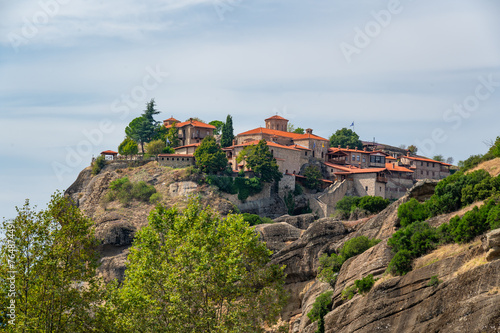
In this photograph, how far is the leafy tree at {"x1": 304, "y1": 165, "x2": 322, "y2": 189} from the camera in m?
117

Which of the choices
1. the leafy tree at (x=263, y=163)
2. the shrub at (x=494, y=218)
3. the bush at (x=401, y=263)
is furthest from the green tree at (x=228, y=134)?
the shrub at (x=494, y=218)

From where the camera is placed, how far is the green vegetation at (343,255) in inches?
2271

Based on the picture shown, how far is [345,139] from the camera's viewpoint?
140 meters

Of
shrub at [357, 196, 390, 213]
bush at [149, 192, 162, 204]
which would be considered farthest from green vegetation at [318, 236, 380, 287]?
bush at [149, 192, 162, 204]

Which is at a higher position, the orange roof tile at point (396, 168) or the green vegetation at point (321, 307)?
the orange roof tile at point (396, 168)

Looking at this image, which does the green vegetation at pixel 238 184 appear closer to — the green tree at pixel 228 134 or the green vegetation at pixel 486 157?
the green tree at pixel 228 134

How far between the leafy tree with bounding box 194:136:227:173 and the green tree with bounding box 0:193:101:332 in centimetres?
6817

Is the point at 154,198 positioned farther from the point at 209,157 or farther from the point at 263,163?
the point at 263,163

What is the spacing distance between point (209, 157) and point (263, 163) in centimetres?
746

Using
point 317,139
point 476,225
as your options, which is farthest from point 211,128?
point 476,225

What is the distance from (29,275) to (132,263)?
35.9ft

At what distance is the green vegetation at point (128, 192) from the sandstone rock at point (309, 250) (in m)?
42.7

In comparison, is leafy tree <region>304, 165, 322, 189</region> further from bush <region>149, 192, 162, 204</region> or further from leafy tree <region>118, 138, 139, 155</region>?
leafy tree <region>118, 138, 139, 155</region>

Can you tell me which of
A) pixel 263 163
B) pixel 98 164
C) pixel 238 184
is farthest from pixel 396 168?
pixel 98 164
